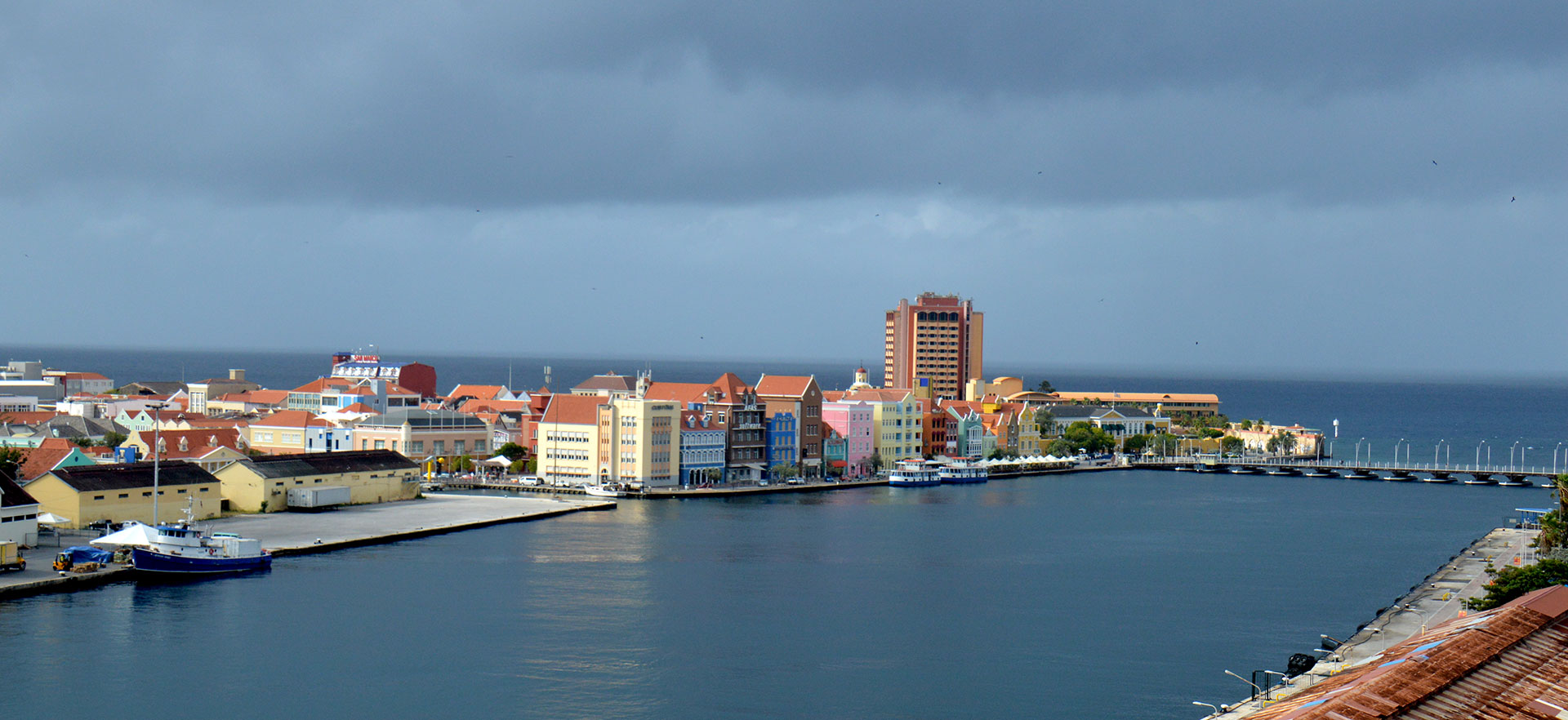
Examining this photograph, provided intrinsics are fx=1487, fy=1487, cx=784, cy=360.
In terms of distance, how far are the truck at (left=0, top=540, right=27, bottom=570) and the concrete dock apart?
213 millimetres

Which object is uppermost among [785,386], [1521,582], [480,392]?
[785,386]

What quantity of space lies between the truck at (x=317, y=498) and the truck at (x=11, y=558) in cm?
1301

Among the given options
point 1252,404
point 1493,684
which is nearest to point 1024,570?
point 1493,684

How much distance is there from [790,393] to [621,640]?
1655 inches

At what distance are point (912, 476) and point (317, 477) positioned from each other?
30576 millimetres

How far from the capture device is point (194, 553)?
35.2 metres

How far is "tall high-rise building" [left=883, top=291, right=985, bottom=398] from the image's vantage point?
123 m

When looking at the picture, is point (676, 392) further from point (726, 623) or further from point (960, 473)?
point (726, 623)

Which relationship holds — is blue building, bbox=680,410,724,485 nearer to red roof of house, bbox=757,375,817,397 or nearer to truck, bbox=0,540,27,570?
red roof of house, bbox=757,375,817,397

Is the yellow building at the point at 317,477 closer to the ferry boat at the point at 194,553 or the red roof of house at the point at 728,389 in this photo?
the ferry boat at the point at 194,553

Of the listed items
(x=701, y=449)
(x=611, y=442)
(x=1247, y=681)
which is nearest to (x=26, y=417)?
(x=611, y=442)

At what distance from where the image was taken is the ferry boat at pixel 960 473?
72.4 m

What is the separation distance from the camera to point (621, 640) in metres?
27.9

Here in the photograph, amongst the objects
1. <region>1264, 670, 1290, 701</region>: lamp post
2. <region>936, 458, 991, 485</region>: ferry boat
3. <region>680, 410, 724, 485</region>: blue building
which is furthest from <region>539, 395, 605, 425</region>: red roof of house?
<region>1264, 670, 1290, 701</region>: lamp post
